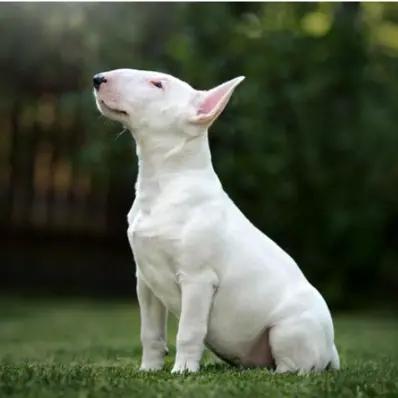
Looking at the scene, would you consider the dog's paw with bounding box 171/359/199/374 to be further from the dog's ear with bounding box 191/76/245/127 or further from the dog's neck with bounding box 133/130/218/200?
the dog's ear with bounding box 191/76/245/127

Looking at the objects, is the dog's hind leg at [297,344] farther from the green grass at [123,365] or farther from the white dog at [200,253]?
the green grass at [123,365]

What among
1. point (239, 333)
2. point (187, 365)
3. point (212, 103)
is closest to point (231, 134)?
point (212, 103)

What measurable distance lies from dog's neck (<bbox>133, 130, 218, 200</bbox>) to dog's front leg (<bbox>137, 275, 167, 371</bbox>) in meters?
0.50

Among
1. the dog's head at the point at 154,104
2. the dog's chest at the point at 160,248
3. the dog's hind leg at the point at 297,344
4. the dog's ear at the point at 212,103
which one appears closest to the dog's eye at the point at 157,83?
the dog's head at the point at 154,104

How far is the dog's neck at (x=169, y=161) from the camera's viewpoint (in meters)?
4.43

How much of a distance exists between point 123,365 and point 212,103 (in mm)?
1537

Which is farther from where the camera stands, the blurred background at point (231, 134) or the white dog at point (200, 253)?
the blurred background at point (231, 134)

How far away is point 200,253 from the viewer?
167 inches

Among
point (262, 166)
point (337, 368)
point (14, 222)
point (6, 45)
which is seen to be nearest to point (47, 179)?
point (14, 222)

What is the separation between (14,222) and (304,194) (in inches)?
164

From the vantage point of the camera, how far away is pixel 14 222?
13.3 metres

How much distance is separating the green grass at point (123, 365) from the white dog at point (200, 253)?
0.17 metres

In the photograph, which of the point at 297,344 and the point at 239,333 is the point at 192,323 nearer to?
the point at 239,333

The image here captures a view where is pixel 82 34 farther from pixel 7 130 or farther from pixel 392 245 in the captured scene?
pixel 392 245
